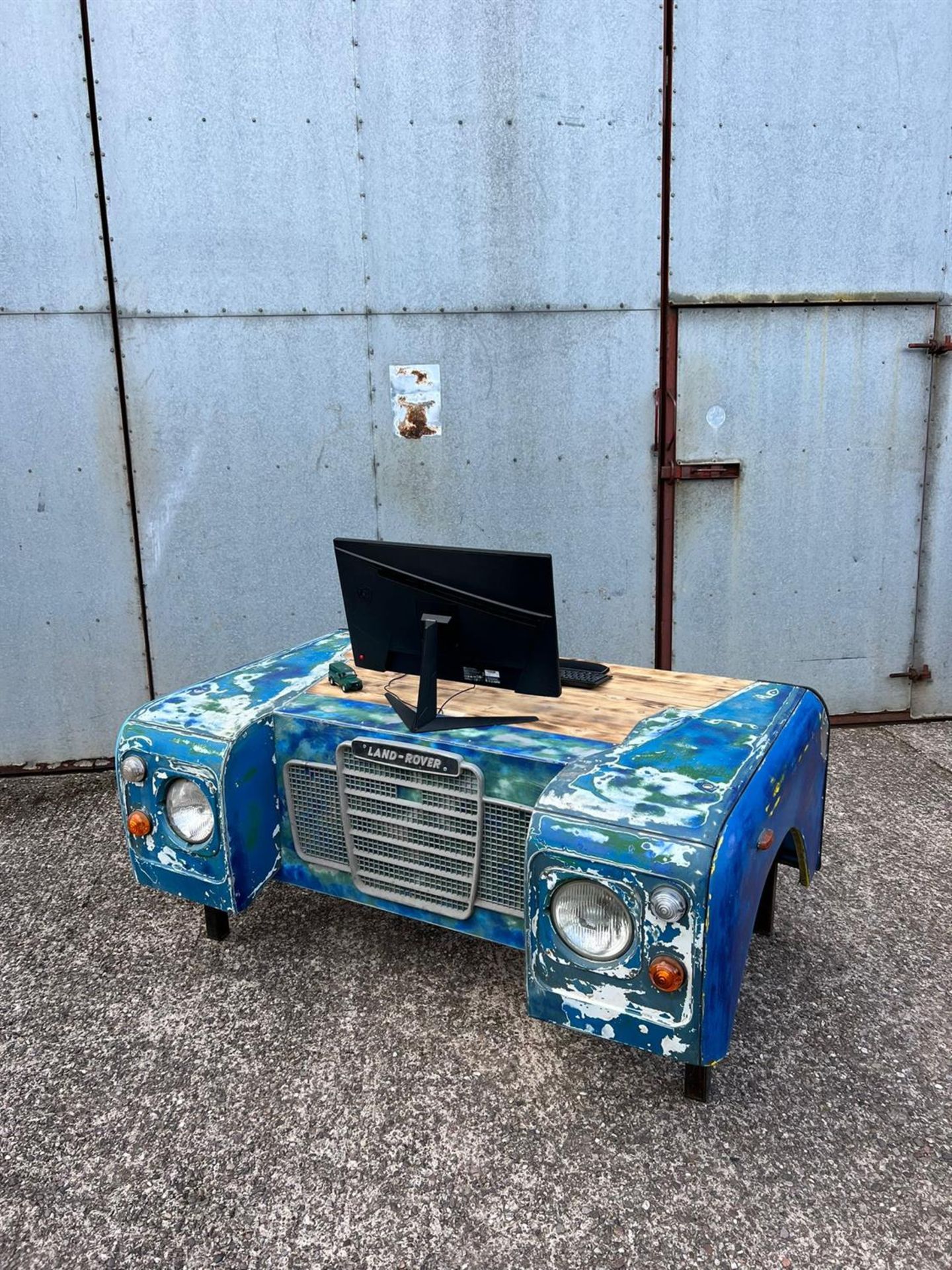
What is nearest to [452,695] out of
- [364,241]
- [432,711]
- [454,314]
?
[432,711]

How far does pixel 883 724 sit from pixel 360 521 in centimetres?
368

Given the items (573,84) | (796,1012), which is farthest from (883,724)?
(573,84)

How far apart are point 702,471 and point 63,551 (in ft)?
12.6

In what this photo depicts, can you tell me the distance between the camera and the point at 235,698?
109 inches

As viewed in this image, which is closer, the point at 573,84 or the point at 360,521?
the point at 573,84

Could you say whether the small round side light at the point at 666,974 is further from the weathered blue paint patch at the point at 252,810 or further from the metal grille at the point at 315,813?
the weathered blue paint patch at the point at 252,810

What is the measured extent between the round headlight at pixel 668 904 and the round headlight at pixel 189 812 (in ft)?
4.75

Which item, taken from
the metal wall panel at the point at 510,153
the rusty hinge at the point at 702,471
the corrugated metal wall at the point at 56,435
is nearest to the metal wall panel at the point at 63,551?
the corrugated metal wall at the point at 56,435

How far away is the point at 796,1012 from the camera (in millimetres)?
2504

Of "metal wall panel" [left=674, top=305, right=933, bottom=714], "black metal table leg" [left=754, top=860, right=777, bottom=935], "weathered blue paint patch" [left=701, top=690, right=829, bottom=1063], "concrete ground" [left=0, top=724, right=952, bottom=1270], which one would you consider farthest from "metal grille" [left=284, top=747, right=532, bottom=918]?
"metal wall panel" [left=674, top=305, right=933, bottom=714]

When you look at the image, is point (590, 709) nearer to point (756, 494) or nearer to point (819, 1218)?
point (819, 1218)

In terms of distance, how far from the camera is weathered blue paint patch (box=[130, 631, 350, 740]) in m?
2.57

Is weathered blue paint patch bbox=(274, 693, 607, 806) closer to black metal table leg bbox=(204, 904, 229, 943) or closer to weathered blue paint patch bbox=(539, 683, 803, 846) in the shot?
weathered blue paint patch bbox=(539, 683, 803, 846)

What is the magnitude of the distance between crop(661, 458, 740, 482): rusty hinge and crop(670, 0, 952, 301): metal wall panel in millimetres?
963
